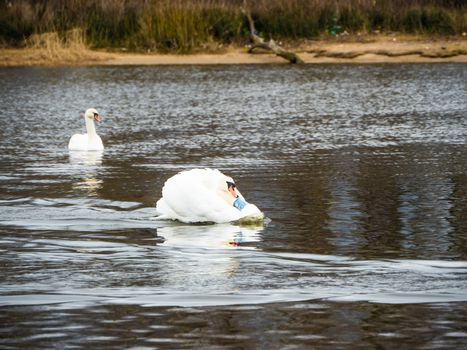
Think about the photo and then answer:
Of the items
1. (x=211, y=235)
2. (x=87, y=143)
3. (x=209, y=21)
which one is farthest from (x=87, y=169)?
(x=209, y=21)

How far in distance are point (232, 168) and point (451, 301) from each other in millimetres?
8596

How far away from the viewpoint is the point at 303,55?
4216 cm

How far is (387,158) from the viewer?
18469mm

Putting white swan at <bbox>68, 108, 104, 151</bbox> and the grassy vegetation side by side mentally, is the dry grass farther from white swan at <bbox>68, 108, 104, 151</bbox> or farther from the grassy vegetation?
white swan at <bbox>68, 108, 104, 151</bbox>

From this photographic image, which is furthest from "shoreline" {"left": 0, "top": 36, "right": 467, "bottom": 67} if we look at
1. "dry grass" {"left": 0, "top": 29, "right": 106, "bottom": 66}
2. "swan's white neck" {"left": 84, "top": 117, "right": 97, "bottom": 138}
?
"swan's white neck" {"left": 84, "top": 117, "right": 97, "bottom": 138}

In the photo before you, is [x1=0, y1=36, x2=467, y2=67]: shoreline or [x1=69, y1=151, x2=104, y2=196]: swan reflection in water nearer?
[x1=69, y1=151, x2=104, y2=196]: swan reflection in water

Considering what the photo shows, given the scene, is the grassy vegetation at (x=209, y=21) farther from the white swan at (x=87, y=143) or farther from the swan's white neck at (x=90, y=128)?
the white swan at (x=87, y=143)

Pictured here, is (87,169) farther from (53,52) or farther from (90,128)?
(53,52)

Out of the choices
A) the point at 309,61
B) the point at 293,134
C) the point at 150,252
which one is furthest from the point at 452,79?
the point at 150,252

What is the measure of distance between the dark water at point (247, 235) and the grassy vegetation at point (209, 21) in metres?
17.5

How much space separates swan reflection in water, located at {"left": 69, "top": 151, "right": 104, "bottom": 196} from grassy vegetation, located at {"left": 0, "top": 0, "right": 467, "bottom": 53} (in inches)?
951

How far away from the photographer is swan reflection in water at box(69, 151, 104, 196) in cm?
1566

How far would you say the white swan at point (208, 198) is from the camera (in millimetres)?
12352

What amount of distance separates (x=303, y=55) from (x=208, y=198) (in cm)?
3016
